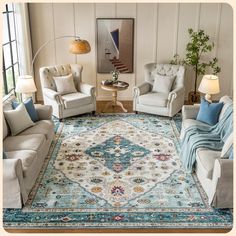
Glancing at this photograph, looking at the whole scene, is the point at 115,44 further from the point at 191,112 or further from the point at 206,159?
the point at 206,159

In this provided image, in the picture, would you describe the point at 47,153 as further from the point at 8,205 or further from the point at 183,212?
the point at 183,212

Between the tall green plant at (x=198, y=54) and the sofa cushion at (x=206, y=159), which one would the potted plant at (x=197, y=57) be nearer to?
the tall green plant at (x=198, y=54)

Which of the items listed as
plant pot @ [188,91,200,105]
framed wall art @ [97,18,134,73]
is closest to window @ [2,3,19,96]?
framed wall art @ [97,18,134,73]

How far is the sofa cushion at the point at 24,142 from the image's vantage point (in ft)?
15.4

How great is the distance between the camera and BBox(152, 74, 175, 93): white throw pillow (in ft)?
23.4

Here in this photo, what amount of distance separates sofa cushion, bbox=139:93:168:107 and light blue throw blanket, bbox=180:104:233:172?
1.68m

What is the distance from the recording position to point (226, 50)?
307 inches

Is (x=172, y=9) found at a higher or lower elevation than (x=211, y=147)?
higher

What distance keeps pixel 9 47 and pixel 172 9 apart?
11.9ft

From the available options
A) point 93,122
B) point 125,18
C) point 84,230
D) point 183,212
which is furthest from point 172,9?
point 84,230

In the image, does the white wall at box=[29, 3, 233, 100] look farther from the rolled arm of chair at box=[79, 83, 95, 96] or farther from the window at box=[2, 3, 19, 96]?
the rolled arm of chair at box=[79, 83, 95, 96]

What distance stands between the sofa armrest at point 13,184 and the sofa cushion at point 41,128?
3.97ft

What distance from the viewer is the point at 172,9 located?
755 centimetres

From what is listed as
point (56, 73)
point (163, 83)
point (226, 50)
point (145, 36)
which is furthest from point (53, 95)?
point (226, 50)
